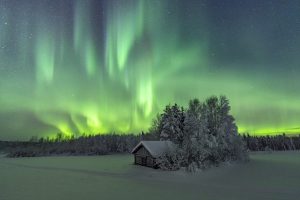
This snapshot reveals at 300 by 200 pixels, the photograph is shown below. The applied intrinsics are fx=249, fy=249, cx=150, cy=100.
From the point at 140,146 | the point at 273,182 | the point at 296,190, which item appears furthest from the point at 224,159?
the point at 296,190

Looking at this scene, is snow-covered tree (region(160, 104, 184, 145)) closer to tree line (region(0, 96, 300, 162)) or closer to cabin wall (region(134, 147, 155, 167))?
tree line (region(0, 96, 300, 162))

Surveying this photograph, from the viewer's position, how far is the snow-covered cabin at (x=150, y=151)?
47750mm

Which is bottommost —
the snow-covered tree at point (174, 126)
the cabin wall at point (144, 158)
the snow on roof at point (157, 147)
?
the cabin wall at point (144, 158)

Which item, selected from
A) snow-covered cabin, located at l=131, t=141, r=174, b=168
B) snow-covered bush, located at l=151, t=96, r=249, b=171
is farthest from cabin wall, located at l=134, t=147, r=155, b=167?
snow-covered bush, located at l=151, t=96, r=249, b=171

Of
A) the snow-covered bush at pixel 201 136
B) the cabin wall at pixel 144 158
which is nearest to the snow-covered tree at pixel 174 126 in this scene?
the snow-covered bush at pixel 201 136

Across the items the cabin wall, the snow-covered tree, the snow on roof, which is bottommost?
the cabin wall

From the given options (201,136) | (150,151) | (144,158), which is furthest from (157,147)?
(201,136)

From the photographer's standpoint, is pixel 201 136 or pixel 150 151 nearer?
pixel 150 151

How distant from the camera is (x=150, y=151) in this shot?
157ft

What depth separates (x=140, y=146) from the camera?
53.6 meters

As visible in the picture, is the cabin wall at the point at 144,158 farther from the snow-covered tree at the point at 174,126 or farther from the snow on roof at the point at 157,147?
the snow-covered tree at the point at 174,126

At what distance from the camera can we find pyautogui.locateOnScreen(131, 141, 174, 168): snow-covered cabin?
47750 millimetres

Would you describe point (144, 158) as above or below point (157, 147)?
below

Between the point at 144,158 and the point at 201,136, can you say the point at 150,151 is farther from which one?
the point at 201,136
